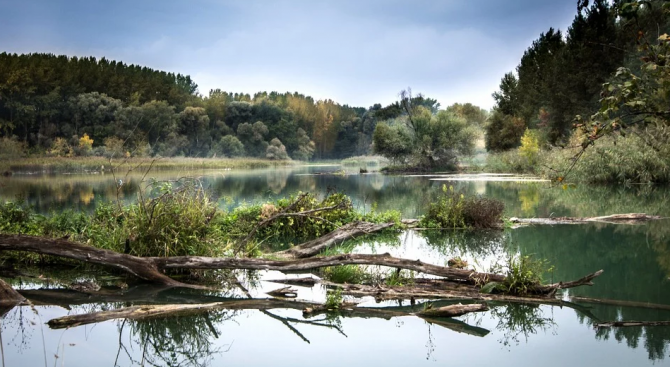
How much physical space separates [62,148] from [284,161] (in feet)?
99.4

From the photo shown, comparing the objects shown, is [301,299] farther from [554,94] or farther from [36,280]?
[554,94]

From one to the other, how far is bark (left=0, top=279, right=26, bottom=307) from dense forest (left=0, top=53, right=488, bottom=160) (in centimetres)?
2770

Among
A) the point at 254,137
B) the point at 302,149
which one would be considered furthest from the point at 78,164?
the point at 302,149

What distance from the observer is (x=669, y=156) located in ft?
83.4

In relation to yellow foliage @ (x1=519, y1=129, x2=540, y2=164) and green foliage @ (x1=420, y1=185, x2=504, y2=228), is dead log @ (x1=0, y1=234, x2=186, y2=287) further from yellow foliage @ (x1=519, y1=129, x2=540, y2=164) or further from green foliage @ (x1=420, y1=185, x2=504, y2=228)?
yellow foliage @ (x1=519, y1=129, x2=540, y2=164)

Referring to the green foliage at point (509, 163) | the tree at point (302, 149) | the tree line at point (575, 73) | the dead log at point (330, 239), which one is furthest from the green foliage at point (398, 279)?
the tree at point (302, 149)

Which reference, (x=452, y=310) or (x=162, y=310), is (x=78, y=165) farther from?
(x=452, y=310)

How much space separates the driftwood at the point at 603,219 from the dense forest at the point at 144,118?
2503 centimetres

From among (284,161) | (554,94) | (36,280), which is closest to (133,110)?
(284,161)

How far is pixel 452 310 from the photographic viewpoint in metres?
5.94

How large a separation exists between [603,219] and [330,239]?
8175 mm

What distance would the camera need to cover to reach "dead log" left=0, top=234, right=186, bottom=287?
723 cm

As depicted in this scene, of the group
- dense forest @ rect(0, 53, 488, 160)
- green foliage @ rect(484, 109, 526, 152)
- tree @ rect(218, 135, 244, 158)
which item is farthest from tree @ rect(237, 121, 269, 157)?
green foliage @ rect(484, 109, 526, 152)

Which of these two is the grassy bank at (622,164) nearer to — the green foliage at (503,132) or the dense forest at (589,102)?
the dense forest at (589,102)
